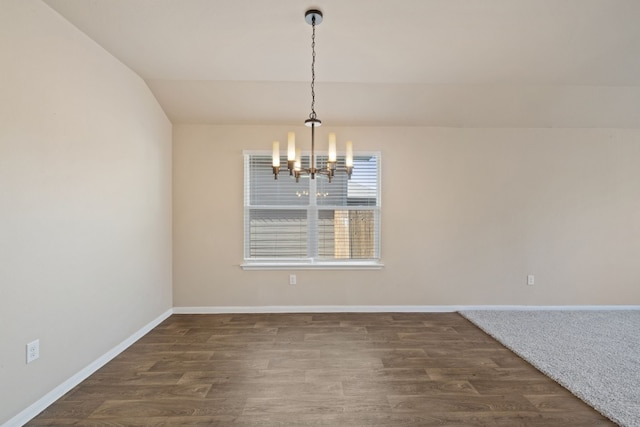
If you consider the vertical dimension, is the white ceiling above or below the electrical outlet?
above

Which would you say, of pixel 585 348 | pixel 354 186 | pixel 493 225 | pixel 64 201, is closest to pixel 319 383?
pixel 64 201

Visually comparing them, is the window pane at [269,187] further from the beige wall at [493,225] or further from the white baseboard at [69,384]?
the white baseboard at [69,384]

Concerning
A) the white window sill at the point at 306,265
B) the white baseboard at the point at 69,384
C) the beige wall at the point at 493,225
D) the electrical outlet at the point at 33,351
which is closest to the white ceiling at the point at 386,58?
the beige wall at the point at 493,225

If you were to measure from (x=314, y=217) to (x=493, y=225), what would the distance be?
7.52ft

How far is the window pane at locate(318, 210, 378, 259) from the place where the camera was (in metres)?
3.92

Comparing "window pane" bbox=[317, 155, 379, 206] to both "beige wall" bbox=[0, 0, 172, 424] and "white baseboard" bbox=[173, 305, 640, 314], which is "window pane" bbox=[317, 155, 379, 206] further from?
"beige wall" bbox=[0, 0, 172, 424]

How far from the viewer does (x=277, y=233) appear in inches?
154

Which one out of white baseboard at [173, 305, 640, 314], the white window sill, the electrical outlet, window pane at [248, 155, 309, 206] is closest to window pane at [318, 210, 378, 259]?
the white window sill

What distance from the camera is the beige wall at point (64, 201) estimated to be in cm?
175

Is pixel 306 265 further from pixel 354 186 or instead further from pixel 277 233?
pixel 354 186

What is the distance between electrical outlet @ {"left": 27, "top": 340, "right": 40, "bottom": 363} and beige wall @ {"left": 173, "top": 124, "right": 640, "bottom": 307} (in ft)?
6.53

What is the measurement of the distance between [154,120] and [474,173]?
12.7 feet

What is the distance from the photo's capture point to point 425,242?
12.7ft

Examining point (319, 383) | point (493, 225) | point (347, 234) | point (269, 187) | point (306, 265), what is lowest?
point (319, 383)
